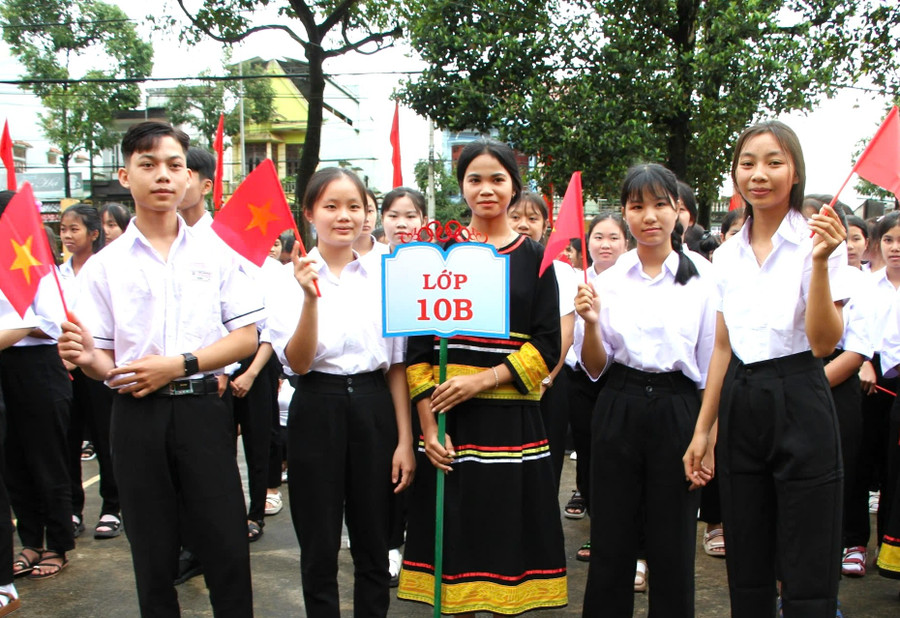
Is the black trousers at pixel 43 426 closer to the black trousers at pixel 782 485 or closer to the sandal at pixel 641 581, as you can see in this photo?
the sandal at pixel 641 581

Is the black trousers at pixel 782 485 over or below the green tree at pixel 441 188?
below

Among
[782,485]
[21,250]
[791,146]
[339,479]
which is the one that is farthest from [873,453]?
[21,250]

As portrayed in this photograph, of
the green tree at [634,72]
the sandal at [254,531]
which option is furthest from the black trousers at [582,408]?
the green tree at [634,72]

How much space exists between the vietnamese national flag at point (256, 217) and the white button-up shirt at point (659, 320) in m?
1.27

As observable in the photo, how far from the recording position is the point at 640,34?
9984mm

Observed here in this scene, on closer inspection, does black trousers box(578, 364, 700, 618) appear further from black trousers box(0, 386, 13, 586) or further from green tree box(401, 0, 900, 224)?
green tree box(401, 0, 900, 224)

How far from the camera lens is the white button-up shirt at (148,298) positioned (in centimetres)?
276

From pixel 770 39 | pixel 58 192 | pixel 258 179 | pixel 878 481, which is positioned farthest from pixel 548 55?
pixel 58 192

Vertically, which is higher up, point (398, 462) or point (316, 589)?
point (398, 462)

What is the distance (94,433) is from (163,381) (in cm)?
241

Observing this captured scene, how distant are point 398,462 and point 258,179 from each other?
47.2 inches

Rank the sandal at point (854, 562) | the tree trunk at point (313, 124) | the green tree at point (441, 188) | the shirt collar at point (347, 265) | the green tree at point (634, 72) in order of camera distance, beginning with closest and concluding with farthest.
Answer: the shirt collar at point (347, 265), the sandal at point (854, 562), the green tree at point (634, 72), the tree trunk at point (313, 124), the green tree at point (441, 188)

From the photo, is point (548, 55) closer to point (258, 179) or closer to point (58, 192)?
point (258, 179)

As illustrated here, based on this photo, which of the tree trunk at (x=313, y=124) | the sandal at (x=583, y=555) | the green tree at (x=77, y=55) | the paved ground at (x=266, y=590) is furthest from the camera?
the green tree at (x=77, y=55)
